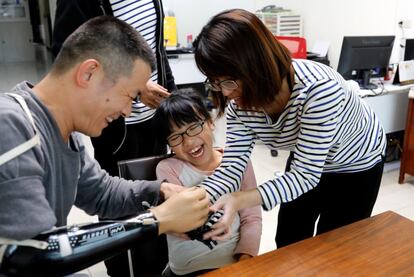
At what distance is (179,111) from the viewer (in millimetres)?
1382

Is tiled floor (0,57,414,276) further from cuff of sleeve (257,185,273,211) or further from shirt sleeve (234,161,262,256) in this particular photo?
cuff of sleeve (257,185,273,211)

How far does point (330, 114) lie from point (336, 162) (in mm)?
300

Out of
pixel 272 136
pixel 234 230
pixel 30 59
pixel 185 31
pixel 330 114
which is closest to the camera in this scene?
pixel 330 114

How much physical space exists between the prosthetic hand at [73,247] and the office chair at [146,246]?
1.60 ft

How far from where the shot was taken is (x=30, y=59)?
34.6 ft

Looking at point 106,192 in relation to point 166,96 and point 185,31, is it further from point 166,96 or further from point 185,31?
point 185,31

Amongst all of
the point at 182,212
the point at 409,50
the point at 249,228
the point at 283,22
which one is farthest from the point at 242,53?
the point at 283,22

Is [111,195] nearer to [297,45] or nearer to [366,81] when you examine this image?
[366,81]

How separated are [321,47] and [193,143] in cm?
338

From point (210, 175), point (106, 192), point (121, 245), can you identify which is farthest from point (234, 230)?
point (121, 245)

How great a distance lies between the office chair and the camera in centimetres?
130

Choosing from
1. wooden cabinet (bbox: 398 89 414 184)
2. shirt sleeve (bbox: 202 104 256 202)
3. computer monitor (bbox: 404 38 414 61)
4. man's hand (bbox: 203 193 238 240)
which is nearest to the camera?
man's hand (bbox: 203 193 238 240)

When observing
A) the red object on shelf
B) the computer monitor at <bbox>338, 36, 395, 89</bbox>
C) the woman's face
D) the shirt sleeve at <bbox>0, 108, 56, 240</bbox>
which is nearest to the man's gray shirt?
the shirt sleeve at <bbox>0, 108, 56, 240</bbox>

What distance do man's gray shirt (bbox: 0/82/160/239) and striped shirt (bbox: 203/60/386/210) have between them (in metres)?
0.28
